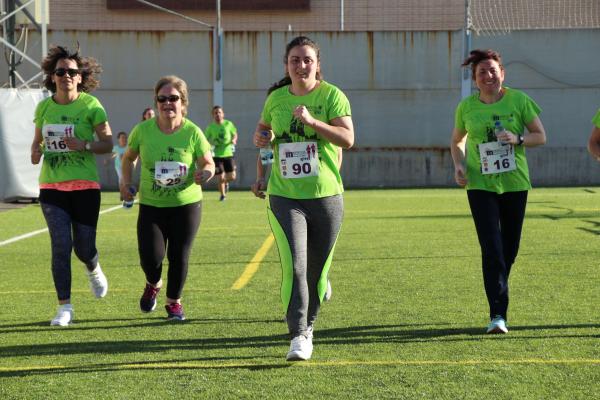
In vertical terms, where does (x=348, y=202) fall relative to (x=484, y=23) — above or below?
below

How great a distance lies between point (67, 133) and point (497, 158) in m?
3.11

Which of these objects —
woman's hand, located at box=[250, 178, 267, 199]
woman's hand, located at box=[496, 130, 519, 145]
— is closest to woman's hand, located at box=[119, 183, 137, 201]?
woman's hand, located at box=[250, 178, 267, 199]

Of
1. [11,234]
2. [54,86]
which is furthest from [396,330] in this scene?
[11,234]

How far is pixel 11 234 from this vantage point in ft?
57.3

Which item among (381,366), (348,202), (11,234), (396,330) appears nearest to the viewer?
(381,366)

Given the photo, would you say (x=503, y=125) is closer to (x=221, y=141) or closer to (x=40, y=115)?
(x=40, y=115)

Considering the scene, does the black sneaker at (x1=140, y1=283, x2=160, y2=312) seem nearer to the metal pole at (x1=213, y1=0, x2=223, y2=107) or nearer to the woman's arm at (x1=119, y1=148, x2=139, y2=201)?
the woman's arm at (x1=119, y1=148, x2=139, y2=201)

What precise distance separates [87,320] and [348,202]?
1667 cm

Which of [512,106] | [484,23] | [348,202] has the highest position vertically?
[484,23]

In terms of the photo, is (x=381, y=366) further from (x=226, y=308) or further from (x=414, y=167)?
(x=414, y=167)

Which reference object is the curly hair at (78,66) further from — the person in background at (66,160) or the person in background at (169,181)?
the person in background at (169,181)

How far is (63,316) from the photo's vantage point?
870cm

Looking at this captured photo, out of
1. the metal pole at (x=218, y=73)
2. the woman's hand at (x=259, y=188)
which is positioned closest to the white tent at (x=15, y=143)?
the metal pole at (x=218, y=73)

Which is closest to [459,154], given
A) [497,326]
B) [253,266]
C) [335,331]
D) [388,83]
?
[497,326]
